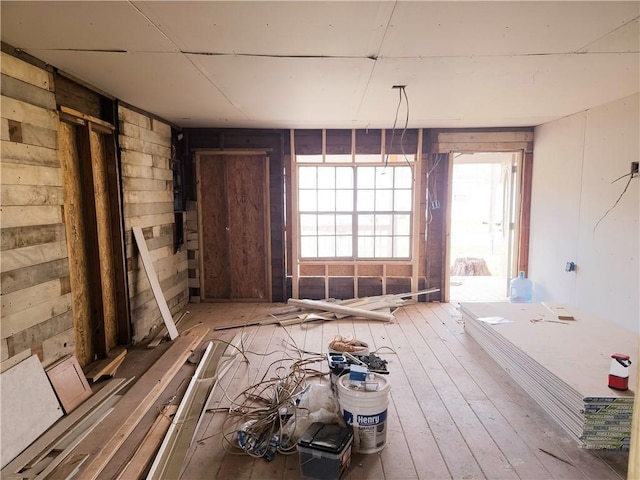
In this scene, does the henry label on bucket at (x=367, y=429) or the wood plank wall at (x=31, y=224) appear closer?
the henry label on bucket at (x=367, y=429)

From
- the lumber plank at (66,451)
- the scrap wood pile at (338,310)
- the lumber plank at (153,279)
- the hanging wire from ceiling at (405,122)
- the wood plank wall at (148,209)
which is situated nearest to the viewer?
the lumber plank at (66,451)

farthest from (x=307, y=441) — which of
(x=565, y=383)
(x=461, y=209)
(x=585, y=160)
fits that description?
(x=461, y=209)

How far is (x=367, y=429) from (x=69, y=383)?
2.16 meters

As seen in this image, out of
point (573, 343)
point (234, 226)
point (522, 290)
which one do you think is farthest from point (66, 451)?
point (522, 290)

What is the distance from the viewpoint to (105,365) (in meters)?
3.25

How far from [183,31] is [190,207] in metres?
3.53

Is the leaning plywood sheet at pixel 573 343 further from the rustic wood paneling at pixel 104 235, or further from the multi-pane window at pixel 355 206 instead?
the rustic wood paneling at pixel 104 235

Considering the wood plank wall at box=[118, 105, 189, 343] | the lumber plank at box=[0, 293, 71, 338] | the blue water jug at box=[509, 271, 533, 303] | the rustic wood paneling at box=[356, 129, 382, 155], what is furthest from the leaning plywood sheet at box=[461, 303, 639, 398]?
the wood plank wall at box=[118, 105, 189, 343]

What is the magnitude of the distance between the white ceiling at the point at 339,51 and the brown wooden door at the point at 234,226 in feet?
4.85

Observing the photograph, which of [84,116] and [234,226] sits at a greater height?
[84,116]

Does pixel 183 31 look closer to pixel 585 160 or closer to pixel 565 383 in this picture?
pixel 565 383

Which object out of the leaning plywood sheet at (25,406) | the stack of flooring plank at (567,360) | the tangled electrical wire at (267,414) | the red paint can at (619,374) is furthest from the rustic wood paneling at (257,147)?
the red paint can at (619,374)

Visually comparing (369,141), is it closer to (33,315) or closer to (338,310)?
(338,310)

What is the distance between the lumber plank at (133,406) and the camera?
2.17 m
